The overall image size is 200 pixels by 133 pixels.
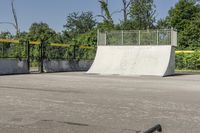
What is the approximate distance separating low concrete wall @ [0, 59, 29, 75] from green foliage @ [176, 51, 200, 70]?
18230mm

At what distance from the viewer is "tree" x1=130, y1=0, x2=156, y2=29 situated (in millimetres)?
67250

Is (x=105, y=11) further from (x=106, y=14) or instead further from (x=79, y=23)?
(x=79, y=23)

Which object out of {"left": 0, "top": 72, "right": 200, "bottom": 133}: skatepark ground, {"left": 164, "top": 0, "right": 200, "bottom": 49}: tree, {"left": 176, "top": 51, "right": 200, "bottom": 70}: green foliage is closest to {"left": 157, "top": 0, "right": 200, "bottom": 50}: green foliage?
{"left": 164, "top": 0, "right": 200, "bottom": 49}: tree

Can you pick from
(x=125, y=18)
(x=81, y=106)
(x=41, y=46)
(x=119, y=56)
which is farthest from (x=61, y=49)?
(x=125, y=18)

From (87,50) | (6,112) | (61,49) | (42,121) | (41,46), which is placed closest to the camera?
(42,121)

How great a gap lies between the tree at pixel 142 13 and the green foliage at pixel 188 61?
971 inches

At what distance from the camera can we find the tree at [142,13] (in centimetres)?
6725

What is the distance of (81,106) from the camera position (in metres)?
10.9

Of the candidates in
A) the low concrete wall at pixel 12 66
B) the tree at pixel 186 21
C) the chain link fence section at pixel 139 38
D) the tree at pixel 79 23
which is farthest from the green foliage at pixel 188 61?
the tree at pixel 79 23

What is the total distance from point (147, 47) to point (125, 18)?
1477 inches

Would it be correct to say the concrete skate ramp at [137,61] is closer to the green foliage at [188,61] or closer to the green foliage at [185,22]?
the green foliage at [188,61]

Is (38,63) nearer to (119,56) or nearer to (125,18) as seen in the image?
(119,56)

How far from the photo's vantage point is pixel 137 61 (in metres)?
30.5

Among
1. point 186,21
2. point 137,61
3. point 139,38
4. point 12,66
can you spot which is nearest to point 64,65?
point 12,66
